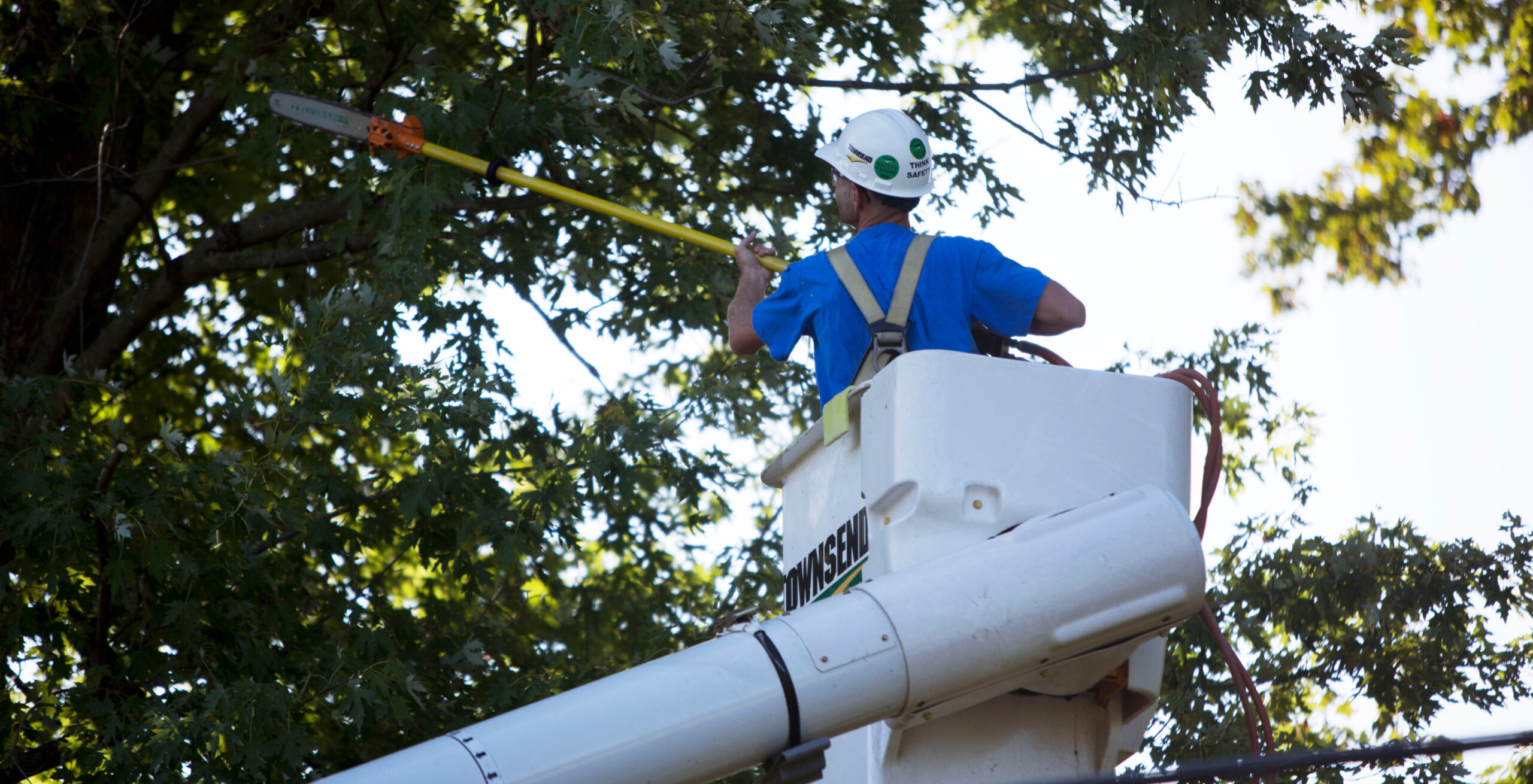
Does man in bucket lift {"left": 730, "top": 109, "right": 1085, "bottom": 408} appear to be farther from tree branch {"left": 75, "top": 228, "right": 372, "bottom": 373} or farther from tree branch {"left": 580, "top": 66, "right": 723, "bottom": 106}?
tree branch {"left": 75, "top": 228, "right": 372, "bottom": 373}

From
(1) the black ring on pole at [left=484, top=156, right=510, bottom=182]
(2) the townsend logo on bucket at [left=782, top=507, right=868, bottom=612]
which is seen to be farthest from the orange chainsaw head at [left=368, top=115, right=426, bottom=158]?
(2) the townsend logo on bucket at [left=782, top=507, right=868, bottom=612]

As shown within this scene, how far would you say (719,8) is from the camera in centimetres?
641

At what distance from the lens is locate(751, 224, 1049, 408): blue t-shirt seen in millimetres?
3697

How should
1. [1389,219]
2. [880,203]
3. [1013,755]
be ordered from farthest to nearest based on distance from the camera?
[1389,219]
[880,203]
[1013,755]

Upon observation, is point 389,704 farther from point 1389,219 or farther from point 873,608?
point 1389,219

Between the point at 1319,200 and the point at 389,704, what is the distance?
6846 millimetres

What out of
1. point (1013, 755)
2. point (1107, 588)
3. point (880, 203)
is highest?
point (880, 203)

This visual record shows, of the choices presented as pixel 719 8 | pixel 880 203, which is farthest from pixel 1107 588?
pixel 719 8

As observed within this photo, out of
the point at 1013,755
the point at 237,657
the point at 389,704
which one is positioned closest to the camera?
the point at 1013,755

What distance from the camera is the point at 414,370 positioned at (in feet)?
19.3

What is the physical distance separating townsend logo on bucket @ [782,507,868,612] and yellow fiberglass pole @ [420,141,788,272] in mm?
1627

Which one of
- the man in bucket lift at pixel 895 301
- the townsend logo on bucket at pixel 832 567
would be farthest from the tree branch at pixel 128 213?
the townsend logo on bucket at pixel 832 567

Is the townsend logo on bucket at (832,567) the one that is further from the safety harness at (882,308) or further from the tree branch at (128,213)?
the tree branch at (128,213)

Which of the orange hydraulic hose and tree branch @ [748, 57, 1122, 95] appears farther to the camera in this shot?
tree branch @ [748, 57, 1122, 95]
